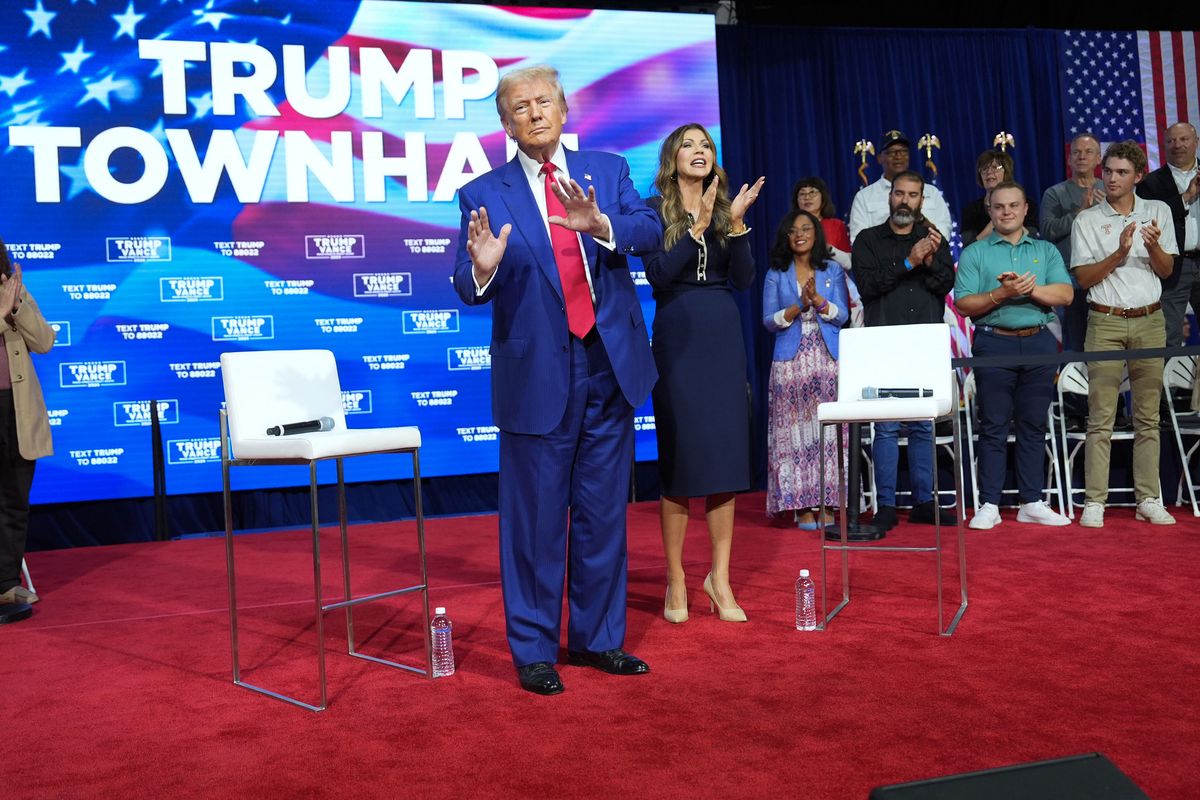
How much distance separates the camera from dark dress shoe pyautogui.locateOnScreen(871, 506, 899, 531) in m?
5.57

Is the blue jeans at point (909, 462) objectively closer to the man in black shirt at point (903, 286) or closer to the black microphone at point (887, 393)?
the man in black shirt at point (903, 286)

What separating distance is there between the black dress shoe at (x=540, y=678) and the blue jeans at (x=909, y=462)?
10.5 ft

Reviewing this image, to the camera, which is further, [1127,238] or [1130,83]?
[1130,83]

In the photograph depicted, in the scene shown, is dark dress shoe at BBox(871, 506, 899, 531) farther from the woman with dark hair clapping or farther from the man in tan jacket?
the man in tan jacket

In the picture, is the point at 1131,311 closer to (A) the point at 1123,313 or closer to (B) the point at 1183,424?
(A) the point at 1123,313

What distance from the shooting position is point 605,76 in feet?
23.8

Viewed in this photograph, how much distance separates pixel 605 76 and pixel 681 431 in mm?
4181

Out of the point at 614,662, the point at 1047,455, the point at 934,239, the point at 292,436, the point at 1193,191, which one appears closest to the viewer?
the point at 292,436

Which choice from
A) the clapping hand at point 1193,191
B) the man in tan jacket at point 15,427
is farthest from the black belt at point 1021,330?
the man in tan jacket at point 15,427

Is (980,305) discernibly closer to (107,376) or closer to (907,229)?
(907,229)

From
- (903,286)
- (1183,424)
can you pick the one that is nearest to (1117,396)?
(1183,424)

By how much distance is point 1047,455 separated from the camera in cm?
642

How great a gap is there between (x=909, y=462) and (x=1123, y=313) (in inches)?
49.2

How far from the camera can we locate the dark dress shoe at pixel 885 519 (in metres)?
5.57
